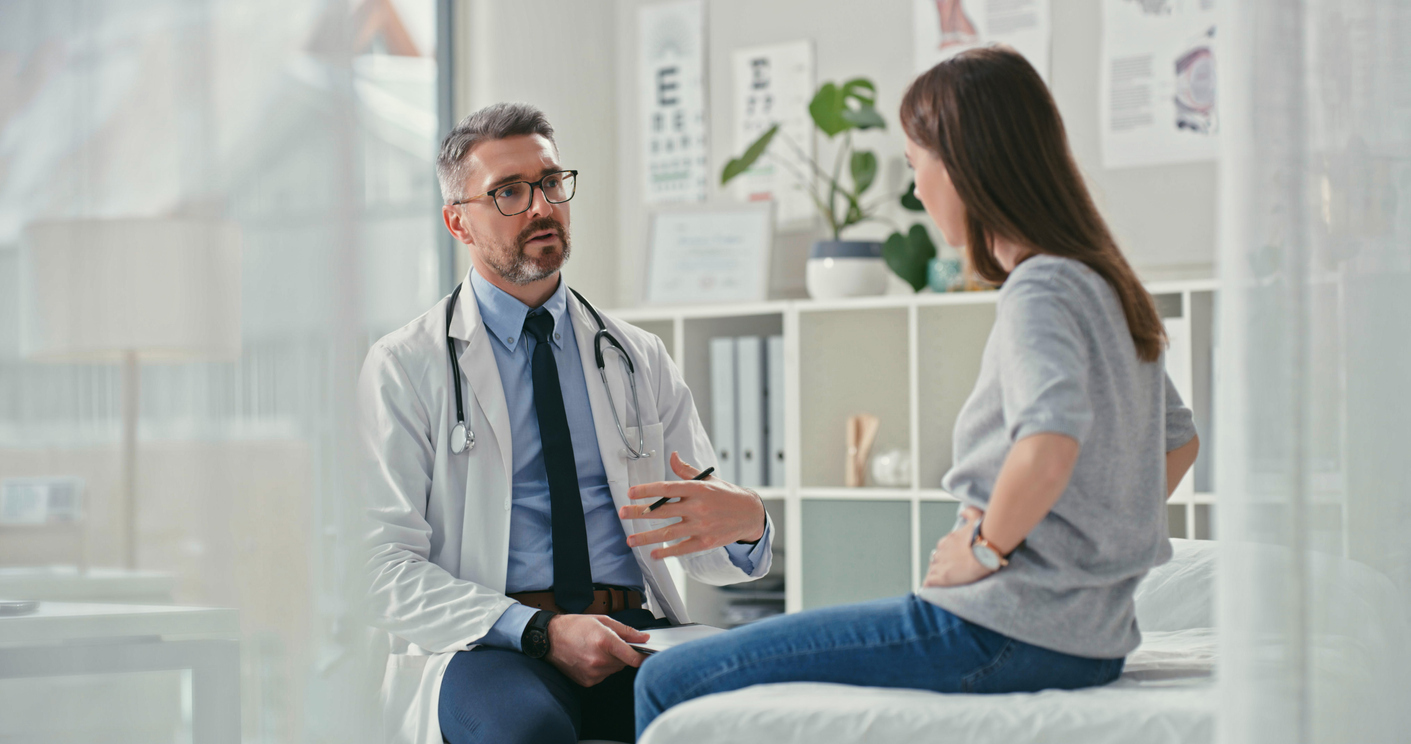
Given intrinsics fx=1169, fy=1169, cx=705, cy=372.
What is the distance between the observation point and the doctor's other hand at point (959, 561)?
1.11 meters

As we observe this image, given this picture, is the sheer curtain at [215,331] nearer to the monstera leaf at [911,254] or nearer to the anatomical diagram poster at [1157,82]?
the monstera leaf at [911,254]

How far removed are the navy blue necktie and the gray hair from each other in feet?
0.99

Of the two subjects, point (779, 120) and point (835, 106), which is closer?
point (835, 106)

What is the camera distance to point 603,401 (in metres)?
1.78

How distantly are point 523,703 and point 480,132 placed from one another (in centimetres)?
89

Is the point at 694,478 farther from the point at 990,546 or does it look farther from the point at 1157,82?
the point at 1157,82

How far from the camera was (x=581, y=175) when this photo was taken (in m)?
3.58

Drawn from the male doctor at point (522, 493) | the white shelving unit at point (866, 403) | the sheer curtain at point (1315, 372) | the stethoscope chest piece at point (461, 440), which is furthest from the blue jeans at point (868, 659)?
the white shelving unit at point (866, 403)

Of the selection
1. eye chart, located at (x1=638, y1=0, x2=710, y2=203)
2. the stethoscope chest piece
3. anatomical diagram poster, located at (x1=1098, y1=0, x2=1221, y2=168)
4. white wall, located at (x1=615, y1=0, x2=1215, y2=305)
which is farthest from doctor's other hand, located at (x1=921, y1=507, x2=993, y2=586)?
eye chart, located at (x1=638, y1=0, x2=710, y2=203)

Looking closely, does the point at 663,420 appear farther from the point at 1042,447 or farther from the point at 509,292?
the point at 1042,447

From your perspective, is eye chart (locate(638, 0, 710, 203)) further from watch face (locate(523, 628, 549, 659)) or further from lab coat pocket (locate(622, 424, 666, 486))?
watch face (locate(523, 628, 549, 659))

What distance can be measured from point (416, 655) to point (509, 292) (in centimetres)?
57

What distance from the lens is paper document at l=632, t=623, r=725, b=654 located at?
1456mm

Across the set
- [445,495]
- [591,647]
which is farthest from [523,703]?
[445,495]
